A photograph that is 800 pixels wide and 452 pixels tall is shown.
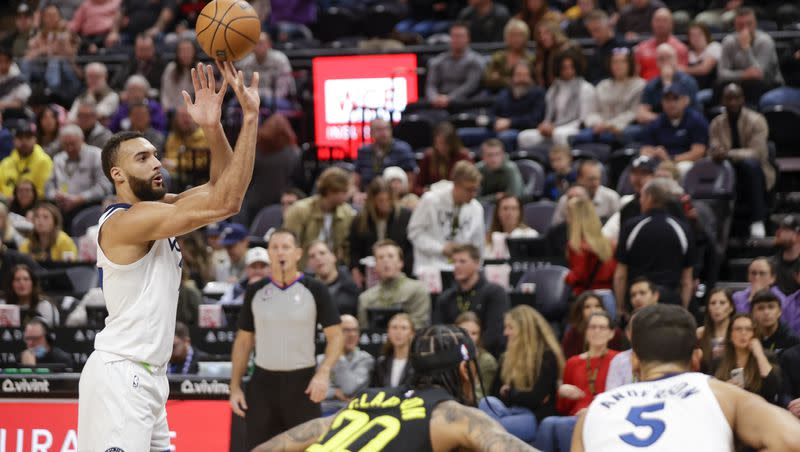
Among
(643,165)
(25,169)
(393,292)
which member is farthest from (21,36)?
(643,165)

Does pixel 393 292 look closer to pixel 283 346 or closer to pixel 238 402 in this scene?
pixel 283 346

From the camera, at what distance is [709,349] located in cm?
956

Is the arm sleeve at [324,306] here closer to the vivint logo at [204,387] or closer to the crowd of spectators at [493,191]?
the vivint logo at [204,387]

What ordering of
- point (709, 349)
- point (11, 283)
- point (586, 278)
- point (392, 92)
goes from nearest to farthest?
point (709, 349) < point (586, 278) < point (11, 283) < point (392, 92)

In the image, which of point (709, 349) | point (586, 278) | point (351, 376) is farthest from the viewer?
point (586, 278)

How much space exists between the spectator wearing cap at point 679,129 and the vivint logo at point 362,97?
402 centimetres

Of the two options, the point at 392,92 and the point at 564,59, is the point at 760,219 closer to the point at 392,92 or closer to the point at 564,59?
the point at 564,59

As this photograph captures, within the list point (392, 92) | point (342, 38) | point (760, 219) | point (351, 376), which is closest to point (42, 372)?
point (351, 376)

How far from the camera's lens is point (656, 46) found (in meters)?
15.3

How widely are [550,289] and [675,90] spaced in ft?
10.5

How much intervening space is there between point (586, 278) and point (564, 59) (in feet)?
14.3

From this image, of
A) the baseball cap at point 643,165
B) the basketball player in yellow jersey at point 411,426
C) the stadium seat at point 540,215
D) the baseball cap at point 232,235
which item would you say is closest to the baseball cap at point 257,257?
the baseball cap at point 232,235

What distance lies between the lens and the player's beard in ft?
19.4

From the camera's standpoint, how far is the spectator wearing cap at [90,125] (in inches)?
639
